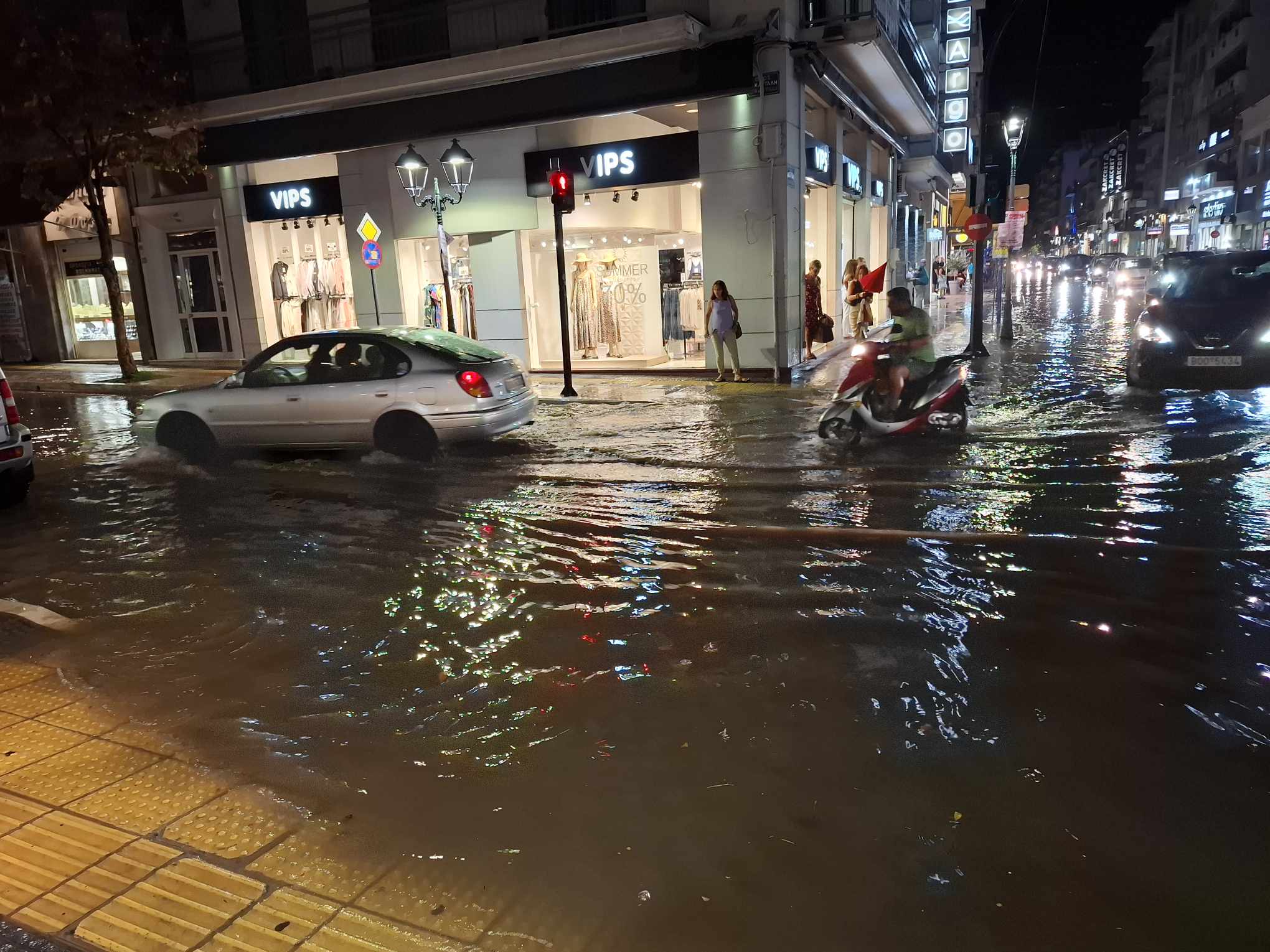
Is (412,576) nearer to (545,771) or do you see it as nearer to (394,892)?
(545,771)

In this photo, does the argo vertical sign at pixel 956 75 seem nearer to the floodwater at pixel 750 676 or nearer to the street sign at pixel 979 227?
the street sign at pixel 979 227

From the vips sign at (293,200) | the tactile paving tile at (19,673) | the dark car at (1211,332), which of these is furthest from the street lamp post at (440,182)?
the tactile paving tile at (19,673)

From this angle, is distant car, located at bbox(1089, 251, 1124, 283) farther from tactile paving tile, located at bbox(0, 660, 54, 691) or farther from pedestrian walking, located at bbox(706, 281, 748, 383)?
tactile paving tile, located at bbox(0, 660, 54, 691)

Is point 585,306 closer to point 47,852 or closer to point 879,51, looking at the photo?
point 879,51

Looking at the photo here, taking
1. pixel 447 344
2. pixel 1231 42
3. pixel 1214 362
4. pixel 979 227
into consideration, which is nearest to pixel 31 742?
pixel 447 344

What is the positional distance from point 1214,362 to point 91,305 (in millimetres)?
26935

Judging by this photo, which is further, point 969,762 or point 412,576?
point 412,576

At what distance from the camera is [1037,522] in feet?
21.7

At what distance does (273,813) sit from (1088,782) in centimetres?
307

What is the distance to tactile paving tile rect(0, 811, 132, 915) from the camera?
2.91m

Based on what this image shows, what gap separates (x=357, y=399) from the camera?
31.7ft

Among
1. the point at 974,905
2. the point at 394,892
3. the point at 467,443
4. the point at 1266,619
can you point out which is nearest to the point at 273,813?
the point at 394,892

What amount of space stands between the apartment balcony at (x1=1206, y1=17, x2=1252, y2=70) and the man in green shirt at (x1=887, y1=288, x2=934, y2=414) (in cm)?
6440

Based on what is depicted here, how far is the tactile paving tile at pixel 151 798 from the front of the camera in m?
3.33
